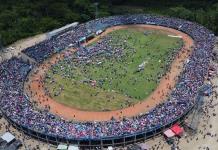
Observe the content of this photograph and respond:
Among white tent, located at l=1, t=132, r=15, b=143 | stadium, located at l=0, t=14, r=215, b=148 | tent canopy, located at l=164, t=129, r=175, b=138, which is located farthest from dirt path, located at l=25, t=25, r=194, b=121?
white tent, located at l=1, t=132, r=15, b=143

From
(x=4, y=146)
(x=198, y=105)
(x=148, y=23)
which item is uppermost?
(x=148, y=23)

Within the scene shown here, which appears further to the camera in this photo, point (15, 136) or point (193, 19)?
point (193, 19)

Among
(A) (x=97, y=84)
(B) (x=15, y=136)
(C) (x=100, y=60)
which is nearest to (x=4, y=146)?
(B) (x=15, y=136)

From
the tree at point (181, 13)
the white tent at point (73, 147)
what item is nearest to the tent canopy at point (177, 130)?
the white tent at point (73, 147)

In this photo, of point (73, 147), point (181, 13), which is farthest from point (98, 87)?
point (181, 13)

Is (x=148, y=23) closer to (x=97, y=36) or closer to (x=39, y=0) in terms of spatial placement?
(x=97, y=36)
